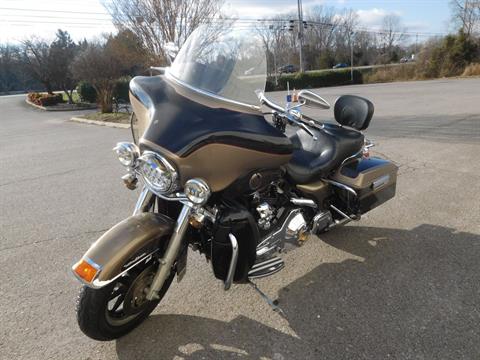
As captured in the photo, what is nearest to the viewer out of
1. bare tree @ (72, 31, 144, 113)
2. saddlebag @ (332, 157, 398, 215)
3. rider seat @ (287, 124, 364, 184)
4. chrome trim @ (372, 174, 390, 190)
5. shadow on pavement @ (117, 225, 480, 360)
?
shadow on pavement @ (117, 225, 480, 360)

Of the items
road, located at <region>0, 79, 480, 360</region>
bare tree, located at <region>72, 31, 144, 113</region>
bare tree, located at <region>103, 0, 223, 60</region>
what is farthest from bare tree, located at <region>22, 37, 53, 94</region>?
road, located at <region>0, 79, 480, 360</region>

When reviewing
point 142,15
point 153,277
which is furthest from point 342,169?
point 142,15

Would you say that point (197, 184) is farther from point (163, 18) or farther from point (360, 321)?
point (163, 18)

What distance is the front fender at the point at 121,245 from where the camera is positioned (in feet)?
6.52

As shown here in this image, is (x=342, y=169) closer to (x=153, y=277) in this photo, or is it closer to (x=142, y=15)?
(x=153, y=277)

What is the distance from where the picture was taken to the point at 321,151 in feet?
9.95

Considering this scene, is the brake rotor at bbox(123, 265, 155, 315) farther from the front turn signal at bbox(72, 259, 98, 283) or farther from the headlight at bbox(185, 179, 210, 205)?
the headlight at bbox(185, 179, 210, 205)

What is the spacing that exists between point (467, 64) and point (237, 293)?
3765 cm

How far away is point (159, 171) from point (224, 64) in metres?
0.78

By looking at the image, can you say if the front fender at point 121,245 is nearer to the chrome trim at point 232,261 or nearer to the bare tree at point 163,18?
the chrome trim at point 232,261

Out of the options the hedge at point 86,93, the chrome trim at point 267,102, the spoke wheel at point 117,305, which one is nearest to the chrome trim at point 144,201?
the spoke wheel at point 117,305

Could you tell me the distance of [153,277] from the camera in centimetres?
236

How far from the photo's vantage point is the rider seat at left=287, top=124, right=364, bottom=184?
2.84m

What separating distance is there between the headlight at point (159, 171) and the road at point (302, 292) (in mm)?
1065
